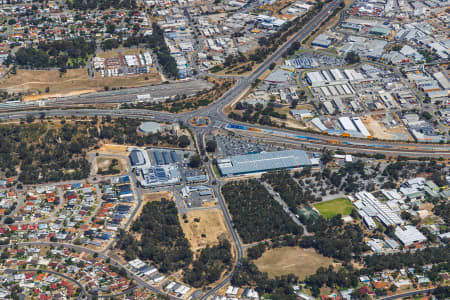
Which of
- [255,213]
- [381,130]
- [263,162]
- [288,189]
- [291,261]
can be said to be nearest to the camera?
[291,261]

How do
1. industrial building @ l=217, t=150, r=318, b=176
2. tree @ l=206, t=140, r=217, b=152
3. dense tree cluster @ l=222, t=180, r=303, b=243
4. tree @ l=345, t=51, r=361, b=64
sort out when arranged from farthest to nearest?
tree @ l=345, t=51, r=361, b=64 < tree @ l=206, t=140, r=217, b=152 < industrial building @ l=217, t=150, r=318, b=176 < dense tree cluster @ l=222, t=180, r=303, b=243

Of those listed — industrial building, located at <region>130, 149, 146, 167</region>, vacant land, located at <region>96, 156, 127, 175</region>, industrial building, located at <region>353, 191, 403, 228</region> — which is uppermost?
industrial building, located at <region>130, 149, 146, 167</region>

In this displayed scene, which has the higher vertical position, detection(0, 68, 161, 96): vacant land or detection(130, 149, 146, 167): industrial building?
detection(0, 68, 161, 96): vacant land

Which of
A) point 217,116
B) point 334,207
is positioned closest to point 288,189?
point 334,207

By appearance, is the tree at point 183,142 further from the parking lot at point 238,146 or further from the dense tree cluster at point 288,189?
the dense tree cluster at point 288,189

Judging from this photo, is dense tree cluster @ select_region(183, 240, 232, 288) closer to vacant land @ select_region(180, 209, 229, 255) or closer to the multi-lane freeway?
vacant land @ select_region(180, 209, 229, 255)

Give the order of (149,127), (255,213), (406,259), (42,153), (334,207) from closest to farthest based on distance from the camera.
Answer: (406,259)
(255,213)
(334,207)
(42,153)
(149,127)

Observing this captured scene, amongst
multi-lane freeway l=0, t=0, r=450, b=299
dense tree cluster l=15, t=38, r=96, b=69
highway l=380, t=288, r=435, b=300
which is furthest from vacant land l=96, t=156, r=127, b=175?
highway l=380, t=288, r=435, b=300

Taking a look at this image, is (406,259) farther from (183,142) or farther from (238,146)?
(183,142)
